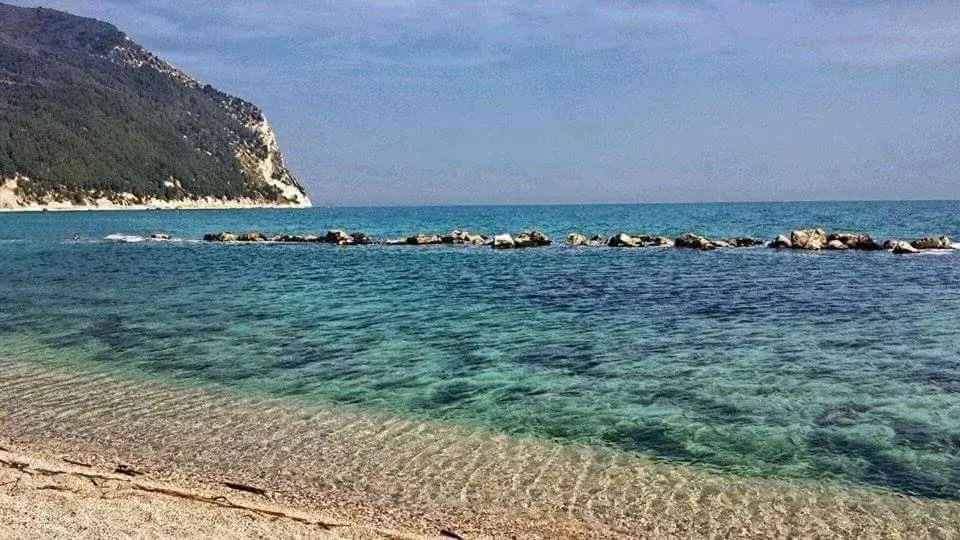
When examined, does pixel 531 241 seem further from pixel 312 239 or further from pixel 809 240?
pixel 312 239

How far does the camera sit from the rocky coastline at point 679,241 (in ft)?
163

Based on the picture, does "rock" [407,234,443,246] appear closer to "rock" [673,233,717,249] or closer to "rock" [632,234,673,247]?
"rock" [632,234,673,247]

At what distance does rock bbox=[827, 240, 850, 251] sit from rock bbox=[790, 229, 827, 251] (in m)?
0.45

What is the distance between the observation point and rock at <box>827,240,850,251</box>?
50097mm

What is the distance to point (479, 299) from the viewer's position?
28.2 m

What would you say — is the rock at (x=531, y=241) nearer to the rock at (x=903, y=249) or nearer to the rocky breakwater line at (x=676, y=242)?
the rocky breakwater line at (x=676, y=242)

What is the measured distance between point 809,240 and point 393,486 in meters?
50.6

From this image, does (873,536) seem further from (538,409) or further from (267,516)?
(267,516)

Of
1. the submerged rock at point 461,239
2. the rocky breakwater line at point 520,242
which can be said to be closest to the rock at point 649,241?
the rocky breakwater line at point 520,242

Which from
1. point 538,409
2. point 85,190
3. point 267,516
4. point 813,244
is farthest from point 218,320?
point 85,190

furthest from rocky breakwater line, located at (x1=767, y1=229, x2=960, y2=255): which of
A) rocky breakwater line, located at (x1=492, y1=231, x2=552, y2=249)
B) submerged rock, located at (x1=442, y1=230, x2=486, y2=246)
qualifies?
Answer: submerged rock, located at (x1=442, y1=230, x2=486, y2=246)

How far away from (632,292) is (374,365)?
1609cm

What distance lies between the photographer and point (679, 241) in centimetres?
5703

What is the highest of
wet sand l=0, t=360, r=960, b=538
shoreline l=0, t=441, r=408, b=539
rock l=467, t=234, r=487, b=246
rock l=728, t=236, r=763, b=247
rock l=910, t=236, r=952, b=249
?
rock l=910, t=236, r=952, b=249
